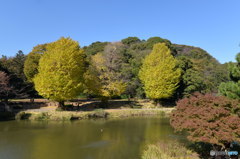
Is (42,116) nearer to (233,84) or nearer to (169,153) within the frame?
(169,153)

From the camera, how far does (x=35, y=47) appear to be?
40.2m

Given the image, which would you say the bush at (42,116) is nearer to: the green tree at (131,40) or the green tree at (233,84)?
the green tree at (233,84)

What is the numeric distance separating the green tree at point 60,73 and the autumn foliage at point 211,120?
19.5 m

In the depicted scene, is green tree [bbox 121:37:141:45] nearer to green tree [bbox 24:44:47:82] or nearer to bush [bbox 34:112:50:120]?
green tree [bbox 24:44:47:82]

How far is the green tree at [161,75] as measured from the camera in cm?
3425

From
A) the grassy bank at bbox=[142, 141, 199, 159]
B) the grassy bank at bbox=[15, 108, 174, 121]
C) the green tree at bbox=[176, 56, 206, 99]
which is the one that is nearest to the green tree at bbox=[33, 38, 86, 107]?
the grassy bank at bbox=[15, 108, 174, 121]

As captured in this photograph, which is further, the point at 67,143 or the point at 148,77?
the point at 148,77

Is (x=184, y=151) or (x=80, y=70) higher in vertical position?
(x=80, y=70)

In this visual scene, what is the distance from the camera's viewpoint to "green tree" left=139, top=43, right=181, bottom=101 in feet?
112

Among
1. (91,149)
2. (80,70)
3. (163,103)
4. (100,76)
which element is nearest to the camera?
(91,149)

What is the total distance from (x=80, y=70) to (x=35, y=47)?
1545 centimetres

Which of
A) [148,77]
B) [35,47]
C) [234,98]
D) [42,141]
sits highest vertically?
[35,47]

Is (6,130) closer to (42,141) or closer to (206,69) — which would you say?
(42,141)

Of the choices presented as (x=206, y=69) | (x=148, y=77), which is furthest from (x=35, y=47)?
(x=206, y=69)
